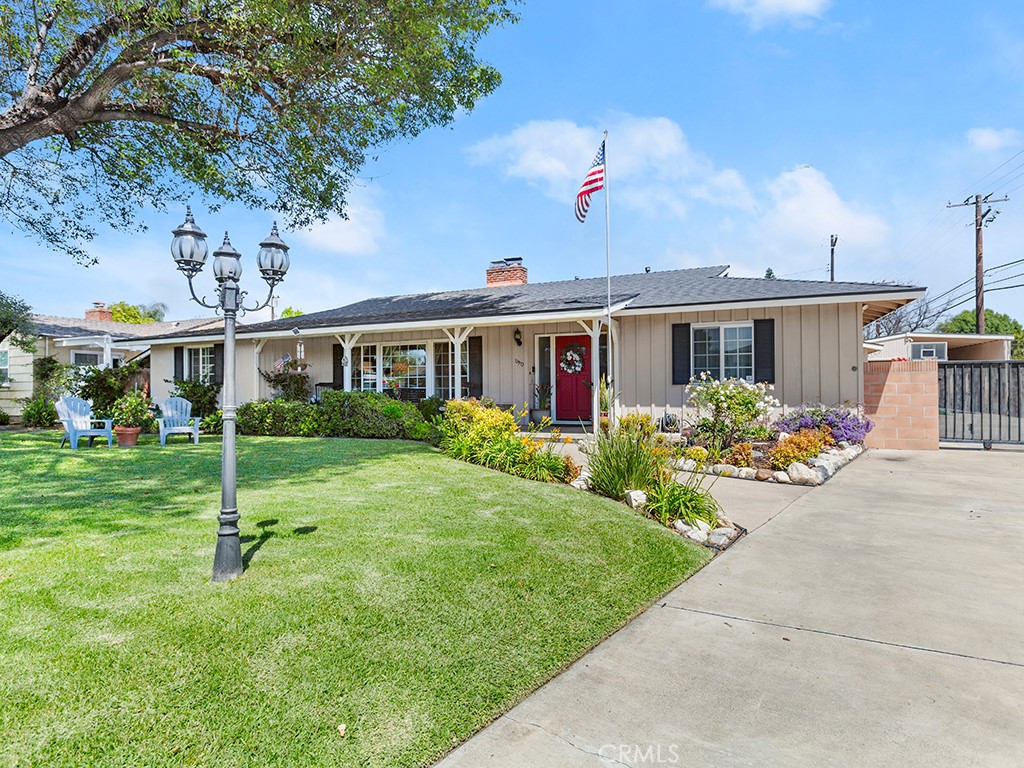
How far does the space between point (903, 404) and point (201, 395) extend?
16.7 meters

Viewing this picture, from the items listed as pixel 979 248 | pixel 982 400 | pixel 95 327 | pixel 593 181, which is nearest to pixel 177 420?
pixel 593 181

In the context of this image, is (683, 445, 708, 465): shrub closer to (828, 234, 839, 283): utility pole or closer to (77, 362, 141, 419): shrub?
(77, 362, 141, 419): shrub

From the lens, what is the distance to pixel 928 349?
19297 millimetres

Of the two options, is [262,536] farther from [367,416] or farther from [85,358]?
[85,358]

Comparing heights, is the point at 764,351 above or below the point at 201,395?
above

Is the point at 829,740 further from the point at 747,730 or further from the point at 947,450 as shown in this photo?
the point at 947,450

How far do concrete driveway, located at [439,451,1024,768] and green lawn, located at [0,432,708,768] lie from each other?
0.83ft

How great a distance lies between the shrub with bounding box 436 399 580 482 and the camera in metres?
6.79

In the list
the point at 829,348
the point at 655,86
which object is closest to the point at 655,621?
the point at 829,348

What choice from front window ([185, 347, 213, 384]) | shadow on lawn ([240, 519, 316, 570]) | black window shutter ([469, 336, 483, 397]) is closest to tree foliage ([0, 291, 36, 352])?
front window ([185, 347, 213, 384])

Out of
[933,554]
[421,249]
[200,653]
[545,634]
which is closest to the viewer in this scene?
[200,653]

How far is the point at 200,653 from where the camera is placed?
2.46 meters

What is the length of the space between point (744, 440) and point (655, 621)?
6.79 metres

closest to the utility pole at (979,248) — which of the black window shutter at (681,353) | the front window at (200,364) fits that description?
the black window shutter at (681,353)
